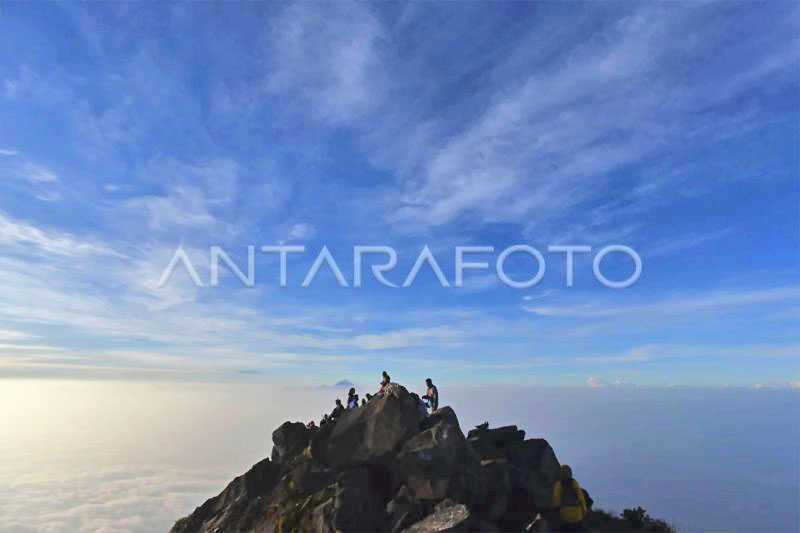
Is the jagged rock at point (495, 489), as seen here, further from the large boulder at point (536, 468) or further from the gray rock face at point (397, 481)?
the large boulder at point (536, 468)

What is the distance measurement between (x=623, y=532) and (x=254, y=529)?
80.8 ft

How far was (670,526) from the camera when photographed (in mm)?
34781

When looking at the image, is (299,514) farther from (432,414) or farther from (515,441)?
(515,441)

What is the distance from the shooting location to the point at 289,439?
4084 cm

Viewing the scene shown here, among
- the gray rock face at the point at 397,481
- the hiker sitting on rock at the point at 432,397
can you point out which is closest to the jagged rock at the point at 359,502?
the gray rock face at the point at 397,481

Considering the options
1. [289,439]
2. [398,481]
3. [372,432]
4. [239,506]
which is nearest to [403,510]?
[398,481]

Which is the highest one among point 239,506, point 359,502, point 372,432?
point 372,432

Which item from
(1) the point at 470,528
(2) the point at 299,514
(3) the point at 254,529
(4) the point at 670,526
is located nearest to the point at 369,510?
(2) the point at 299,514

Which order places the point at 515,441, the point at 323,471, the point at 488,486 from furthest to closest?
the point at 515,441 < the point at 323,471 < the point at 488,486

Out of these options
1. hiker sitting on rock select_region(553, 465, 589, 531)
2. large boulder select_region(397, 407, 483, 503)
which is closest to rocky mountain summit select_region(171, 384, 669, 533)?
large boulder select_region(397, 407, 483, 503)

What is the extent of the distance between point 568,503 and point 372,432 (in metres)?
13.2

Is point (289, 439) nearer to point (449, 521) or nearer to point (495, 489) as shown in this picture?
point (495, 489)

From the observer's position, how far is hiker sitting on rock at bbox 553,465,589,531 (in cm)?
2878

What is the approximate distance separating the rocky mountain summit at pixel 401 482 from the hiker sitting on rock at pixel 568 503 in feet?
3.54
